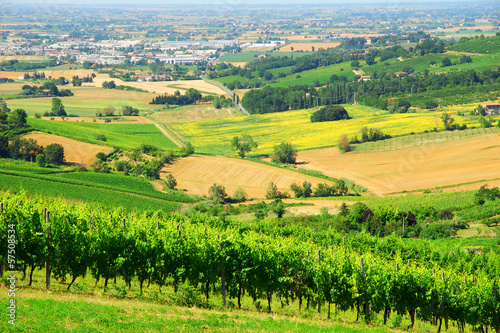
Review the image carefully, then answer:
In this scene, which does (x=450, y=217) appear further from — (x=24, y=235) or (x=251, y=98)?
(x=251, y=98)

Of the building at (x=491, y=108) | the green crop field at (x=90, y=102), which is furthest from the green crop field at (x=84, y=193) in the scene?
the building at (x=491, y=108)

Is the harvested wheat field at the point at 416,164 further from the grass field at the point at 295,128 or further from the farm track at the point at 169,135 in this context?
the farm track at the point at 169,135

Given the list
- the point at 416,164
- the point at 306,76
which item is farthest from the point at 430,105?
the point at 306,76

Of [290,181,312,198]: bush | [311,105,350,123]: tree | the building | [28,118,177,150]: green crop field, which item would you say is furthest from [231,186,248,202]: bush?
the building

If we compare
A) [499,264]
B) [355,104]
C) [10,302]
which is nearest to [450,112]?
[355,104]

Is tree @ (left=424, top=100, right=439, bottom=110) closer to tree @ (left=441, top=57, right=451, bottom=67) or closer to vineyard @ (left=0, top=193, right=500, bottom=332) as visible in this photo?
tree @ (left=441, top=57, right=451, bottom=67)
